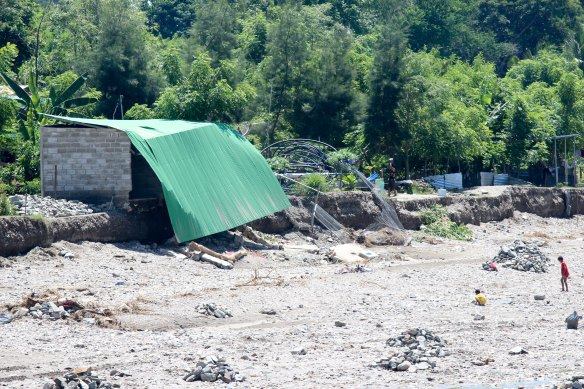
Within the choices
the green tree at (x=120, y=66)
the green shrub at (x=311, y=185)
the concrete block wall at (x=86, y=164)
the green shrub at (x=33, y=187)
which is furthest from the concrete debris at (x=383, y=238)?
the green tree at (x=120, y=66)

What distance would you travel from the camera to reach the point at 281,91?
42.4 meters

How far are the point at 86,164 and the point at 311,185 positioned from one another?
7.88 metres

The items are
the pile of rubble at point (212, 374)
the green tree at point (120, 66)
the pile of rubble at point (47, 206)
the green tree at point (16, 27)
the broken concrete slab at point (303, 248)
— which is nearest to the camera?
the pile of rubble at point (212, 374)

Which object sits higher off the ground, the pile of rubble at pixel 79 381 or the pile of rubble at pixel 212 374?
the pile of rubble at pixel 79 381

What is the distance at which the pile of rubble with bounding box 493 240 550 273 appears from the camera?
29.8m

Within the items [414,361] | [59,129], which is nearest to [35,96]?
[59,129]

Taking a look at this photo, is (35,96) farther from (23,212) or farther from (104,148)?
(23,212)

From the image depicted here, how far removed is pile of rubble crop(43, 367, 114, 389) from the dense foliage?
15.9 meters

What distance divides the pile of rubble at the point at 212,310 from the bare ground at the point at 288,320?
0.60 ft

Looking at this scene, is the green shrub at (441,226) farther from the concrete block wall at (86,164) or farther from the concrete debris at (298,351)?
the concrete debris at (298,351)

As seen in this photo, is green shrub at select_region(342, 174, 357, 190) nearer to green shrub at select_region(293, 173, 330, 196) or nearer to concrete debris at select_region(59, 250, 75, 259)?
green shrub at select_region(293, 173, 330, 196)

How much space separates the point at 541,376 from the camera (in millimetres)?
17734

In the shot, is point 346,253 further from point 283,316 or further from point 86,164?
point 283,316

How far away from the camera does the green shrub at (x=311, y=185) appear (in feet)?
112
